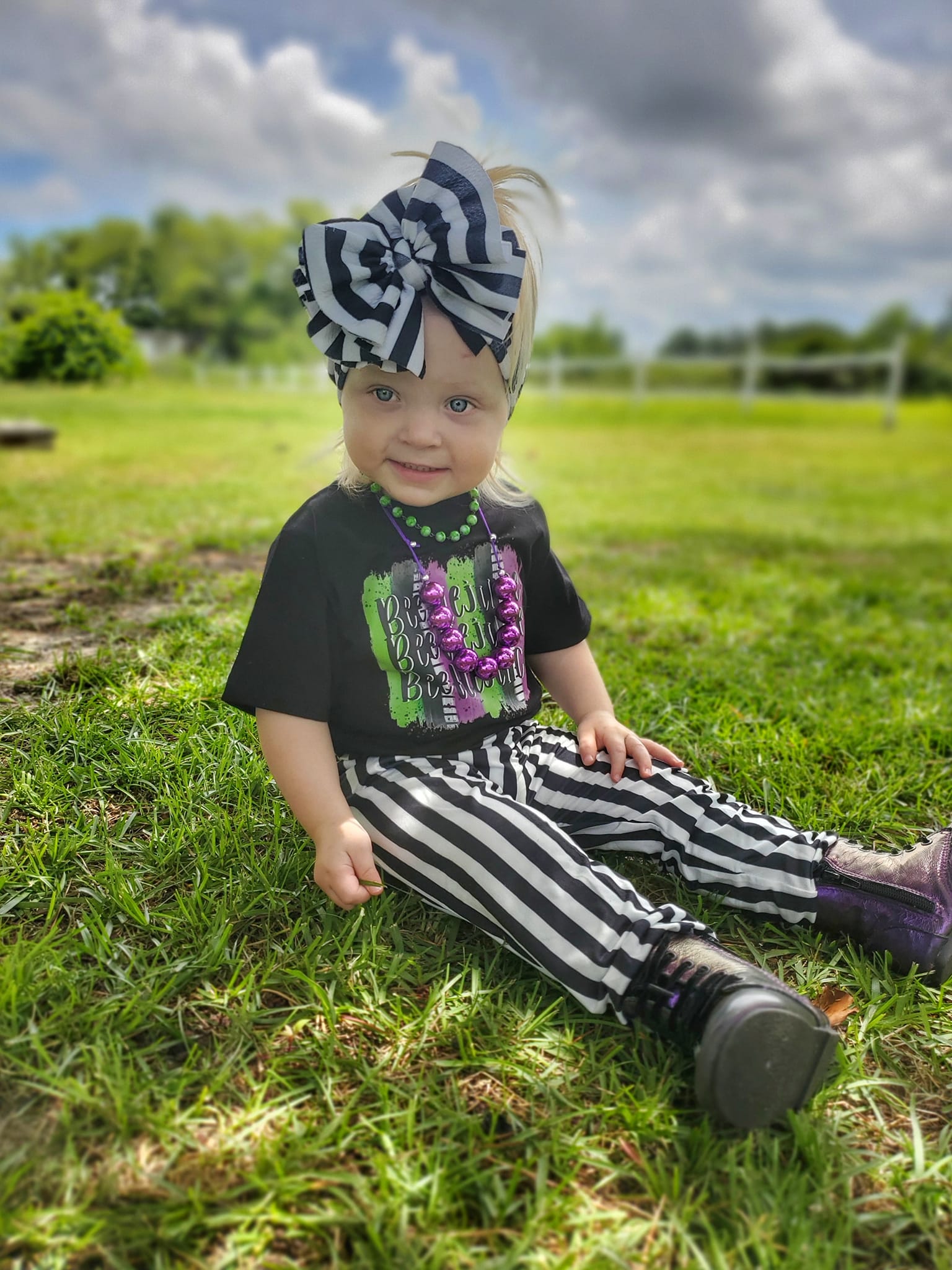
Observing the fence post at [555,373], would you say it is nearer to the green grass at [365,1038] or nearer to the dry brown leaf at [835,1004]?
the green grass at [365,1038]

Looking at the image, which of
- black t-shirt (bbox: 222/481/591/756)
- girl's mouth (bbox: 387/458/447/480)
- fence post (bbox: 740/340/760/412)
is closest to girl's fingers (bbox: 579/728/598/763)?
black t-shirt (bbox: 222/481/591/756)

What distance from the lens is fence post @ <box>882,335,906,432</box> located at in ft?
53.9

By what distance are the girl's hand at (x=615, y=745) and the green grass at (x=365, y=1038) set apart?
0.18 metres

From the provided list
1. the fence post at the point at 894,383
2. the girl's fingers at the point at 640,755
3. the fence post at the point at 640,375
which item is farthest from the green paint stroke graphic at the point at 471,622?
the fence post at the point at 894,383

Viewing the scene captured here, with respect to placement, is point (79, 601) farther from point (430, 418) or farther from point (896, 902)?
point (896, 902)

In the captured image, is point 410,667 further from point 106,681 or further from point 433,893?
point 106,681

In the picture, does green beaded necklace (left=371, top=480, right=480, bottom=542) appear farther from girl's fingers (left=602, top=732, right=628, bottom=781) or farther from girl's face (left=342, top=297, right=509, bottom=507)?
girl's fingers (left=602, top=732, right=628, bottom=781)

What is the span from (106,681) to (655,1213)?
1578 mm

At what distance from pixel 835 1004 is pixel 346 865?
0.73m

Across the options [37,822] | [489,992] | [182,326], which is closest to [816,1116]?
[489,992]

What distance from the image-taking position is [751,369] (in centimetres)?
1738

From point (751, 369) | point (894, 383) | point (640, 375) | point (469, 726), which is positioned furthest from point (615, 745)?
point (894, 383)

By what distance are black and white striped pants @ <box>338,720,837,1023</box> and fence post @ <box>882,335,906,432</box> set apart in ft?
54.3

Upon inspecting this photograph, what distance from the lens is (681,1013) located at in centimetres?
120
